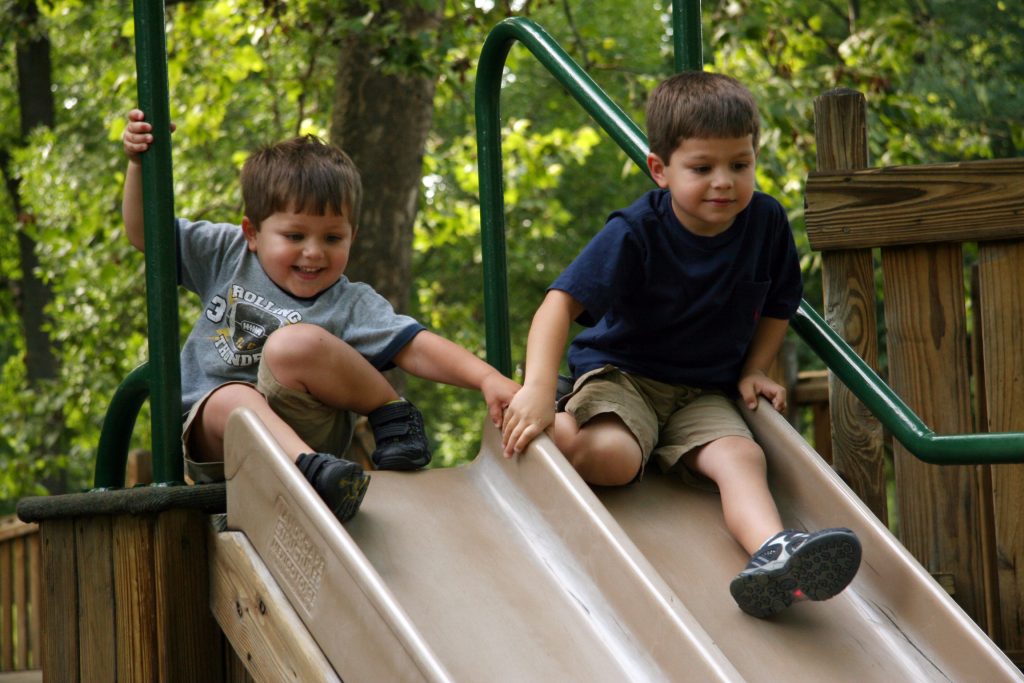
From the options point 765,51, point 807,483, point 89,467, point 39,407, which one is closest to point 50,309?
point 39,407

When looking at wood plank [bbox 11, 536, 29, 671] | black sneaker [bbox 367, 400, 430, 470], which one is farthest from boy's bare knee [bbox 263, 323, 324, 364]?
wood plank [bbox 11, 536, 29, 671]

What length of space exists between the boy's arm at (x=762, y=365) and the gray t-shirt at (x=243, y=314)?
0.74 m

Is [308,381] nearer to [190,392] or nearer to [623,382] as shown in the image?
[190,392]

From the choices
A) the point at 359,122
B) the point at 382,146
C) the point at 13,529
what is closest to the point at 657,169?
the point at 382,146

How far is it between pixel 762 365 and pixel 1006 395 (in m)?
0.55

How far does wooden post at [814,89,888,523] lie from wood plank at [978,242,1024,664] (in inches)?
9.9

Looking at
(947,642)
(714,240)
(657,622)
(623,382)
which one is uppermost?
(714,240)

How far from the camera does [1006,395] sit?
284 cm

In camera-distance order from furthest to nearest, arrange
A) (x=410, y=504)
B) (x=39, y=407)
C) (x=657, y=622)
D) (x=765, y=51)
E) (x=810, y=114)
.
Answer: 1. (x=39, y=407)
2. (x=765, y=51)
3. (x=810, y=114)
4. (x=410, y=504)
5. (x=657, y=622)

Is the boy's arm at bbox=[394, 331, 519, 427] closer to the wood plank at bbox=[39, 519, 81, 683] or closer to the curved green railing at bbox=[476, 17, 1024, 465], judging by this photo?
the curved green railing at bbox=[476, 17, 1024, 465]

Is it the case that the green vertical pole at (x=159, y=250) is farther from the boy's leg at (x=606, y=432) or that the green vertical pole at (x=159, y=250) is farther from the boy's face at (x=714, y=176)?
the boy's face at (x=714, y=176)

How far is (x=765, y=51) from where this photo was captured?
812 centimetres

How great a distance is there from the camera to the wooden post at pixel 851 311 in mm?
2945

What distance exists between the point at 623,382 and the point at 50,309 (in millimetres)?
7685
